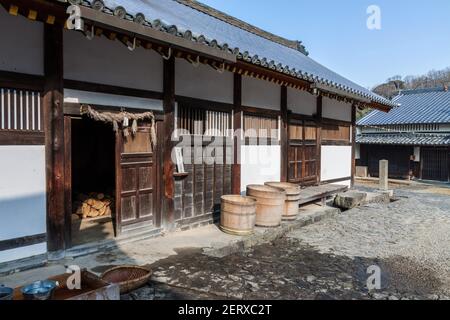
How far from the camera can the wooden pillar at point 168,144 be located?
6.51 m

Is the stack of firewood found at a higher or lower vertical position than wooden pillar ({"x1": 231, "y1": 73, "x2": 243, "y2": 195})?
lower

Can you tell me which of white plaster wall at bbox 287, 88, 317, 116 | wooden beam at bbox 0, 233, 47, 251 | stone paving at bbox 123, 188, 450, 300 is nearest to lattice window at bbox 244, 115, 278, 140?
white plaster wall at bbox 287, 88, 317, 116

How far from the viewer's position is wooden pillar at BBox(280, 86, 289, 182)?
9.75 meters

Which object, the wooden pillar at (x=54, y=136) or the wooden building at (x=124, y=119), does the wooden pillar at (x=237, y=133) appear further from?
the wooden pillar at (x=54, y=136)

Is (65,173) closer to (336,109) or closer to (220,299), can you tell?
(220,299)

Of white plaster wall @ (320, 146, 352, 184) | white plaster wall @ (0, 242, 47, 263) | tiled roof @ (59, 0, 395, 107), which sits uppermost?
tiled roof @ (59, 0, 395, 107)

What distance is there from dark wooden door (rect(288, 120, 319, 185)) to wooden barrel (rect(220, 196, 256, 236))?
374cm

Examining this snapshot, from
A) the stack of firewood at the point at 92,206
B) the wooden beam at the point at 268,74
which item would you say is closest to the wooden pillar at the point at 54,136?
the wooden beam at the point at 268,74

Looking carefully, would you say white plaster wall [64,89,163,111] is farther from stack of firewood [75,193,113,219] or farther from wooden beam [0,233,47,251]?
stack of firewood [75,193,113,219]

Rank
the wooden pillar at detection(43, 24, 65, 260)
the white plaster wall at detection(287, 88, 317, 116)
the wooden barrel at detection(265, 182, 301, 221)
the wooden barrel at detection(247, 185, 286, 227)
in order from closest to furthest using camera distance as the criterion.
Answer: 1. the wooden pillar at detection(43, 24, 65, 260)
2. the wooden barrel at detection(247, 185, 286, 227)
3. the wooden barrel at detection(265, 182, 301, 221)
4. the white plaster wall at detection(287, 88, 317, 116)

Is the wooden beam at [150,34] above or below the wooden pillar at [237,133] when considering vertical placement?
above

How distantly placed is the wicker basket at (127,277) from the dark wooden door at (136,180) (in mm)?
1550

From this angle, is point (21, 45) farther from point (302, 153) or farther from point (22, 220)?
point (302, 153)

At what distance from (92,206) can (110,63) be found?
4.06 meters
